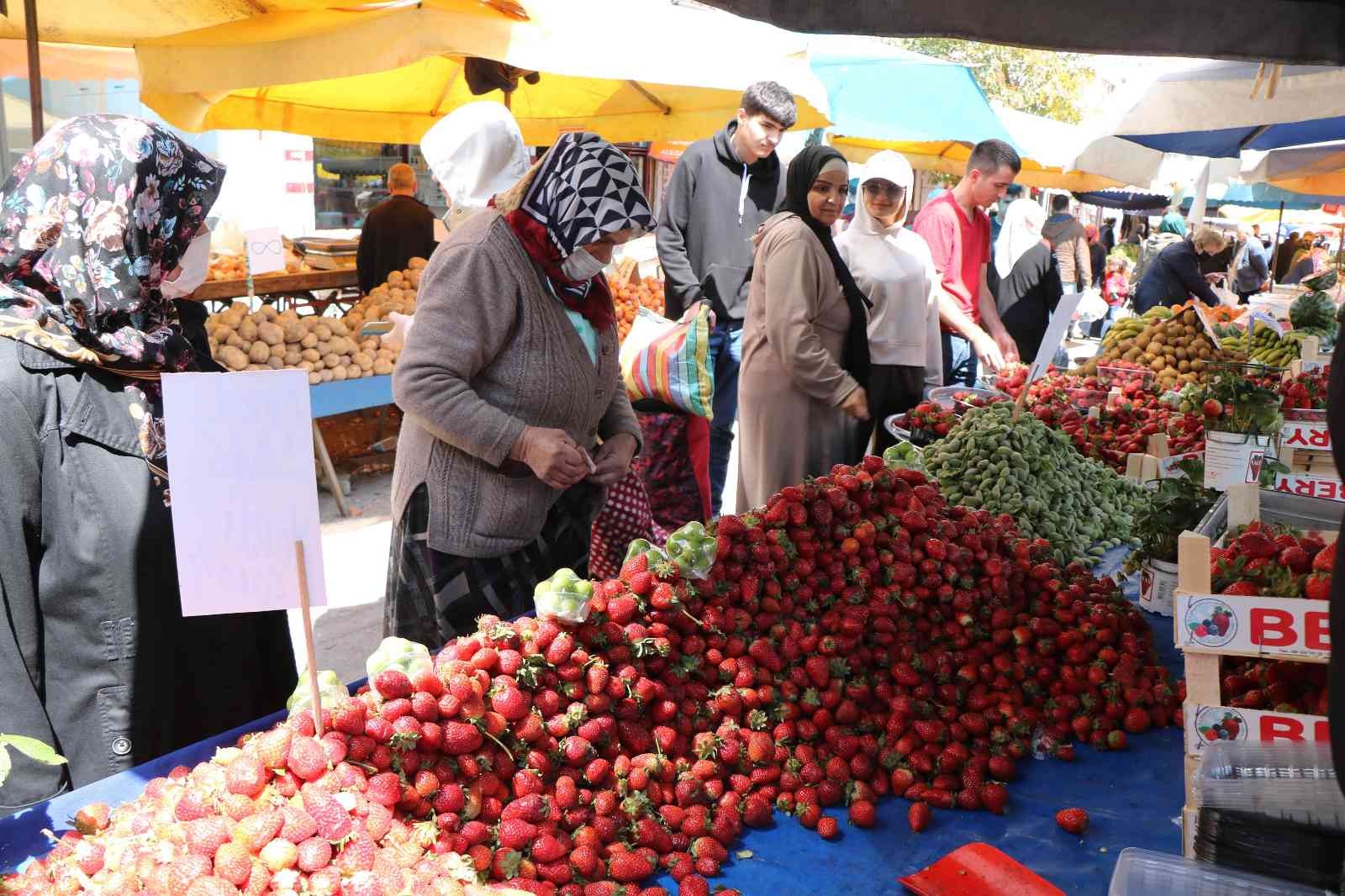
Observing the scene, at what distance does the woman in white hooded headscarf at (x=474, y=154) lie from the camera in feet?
11.9

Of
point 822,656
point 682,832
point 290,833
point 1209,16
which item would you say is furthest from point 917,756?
point 1209,16

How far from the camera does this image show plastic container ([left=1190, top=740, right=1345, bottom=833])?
5.16 feet

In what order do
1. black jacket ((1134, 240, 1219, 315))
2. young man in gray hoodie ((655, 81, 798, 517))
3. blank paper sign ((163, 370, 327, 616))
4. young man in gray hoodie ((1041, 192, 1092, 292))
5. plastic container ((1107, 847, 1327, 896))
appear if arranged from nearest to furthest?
1. blank paper sign ((163, 370, 327, 616))
2. plastic container ((1107, 847, 1327, 896))
3. young man in gray hoodie ((655, 81, 798, 517))
4. black jacket ((1134, 240, 1219, 315))
5. young man in gray hoodie ((1041, 192, 1092, 292))

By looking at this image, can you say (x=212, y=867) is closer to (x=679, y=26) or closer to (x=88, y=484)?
(x=88, y=484)

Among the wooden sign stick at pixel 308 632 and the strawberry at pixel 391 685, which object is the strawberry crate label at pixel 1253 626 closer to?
the strawberry at pixel 391 685

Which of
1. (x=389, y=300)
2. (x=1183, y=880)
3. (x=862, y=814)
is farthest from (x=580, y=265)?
(x=389, y=300)

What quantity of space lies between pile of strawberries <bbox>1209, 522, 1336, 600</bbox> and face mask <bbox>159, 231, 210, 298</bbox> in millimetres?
2129

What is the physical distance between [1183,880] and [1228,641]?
19.0 inches

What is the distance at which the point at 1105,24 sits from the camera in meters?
2.45

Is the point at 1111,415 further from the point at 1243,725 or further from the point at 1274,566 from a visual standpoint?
the point at 1243,725

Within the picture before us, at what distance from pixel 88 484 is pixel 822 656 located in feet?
4.78

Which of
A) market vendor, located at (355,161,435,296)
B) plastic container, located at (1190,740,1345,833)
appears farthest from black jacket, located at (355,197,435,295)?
plastic container, located at (1190,740,1345,833)

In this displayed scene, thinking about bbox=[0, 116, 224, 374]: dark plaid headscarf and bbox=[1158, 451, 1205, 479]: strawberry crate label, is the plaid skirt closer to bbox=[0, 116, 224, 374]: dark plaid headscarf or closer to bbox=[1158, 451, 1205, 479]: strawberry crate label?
bbox=[0, 116, 224, 374]: dark plaid headscarf

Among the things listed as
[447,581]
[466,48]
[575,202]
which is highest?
[466,48]
